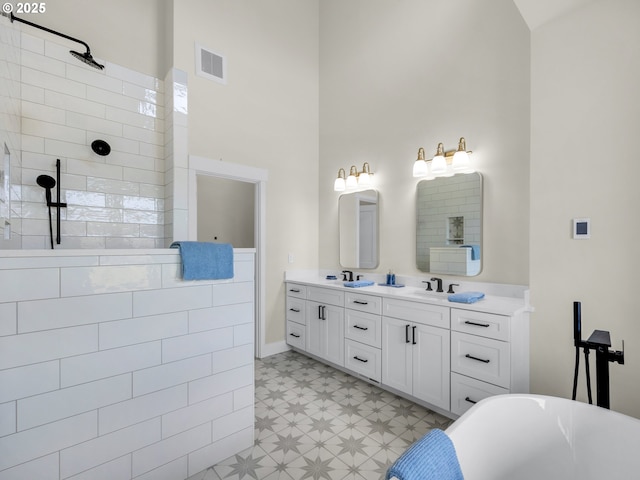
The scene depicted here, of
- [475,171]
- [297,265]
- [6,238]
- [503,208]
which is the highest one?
[475,171]

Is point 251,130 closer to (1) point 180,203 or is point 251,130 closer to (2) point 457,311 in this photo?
(1) point 180,203

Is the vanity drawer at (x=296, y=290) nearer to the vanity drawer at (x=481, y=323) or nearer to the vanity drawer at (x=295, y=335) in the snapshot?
the vanity drawer at (x=295, y=335)

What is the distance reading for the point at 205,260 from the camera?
171 centimetres

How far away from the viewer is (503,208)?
2.50 meters

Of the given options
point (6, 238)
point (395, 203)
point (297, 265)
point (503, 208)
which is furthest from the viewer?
point (297, 265)

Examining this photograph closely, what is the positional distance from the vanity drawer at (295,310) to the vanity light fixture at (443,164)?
1.86 meters

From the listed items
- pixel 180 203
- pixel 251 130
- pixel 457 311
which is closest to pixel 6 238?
pixel 180 203

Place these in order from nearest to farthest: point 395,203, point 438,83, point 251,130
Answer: point 438,83, point 395,203, point 251,130

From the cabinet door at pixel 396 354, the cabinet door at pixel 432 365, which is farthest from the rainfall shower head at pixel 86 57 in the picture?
the cabinet door at pixel 432 365

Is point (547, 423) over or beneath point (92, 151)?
beneath

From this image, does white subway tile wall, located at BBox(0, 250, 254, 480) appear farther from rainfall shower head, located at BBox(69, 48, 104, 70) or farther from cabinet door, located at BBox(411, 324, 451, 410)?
rainfall shower head, located at BBox(69, 48, 104, 70)

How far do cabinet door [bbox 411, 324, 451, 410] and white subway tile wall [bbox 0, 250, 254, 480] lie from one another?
1.28m

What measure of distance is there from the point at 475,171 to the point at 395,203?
84 centimetres

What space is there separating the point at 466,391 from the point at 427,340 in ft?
1.32
